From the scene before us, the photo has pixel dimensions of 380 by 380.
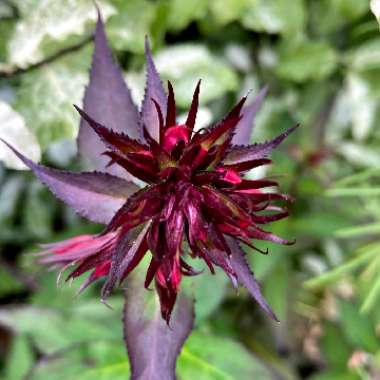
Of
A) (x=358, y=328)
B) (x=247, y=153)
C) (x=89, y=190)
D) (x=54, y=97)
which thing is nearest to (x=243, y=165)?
(x=247, y=153)

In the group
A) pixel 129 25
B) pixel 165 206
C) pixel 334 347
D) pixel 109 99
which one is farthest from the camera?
pixel 334 347

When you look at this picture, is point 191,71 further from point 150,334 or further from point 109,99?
point 150,334

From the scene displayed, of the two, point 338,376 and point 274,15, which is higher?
point 274,15

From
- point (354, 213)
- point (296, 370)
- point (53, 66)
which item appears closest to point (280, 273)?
point (354, 213)

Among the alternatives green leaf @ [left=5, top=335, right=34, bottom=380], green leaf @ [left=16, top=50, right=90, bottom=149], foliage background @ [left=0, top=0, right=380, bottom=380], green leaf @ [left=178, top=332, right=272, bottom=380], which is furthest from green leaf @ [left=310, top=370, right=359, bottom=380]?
green leaf @ [left=16, top=50, right=90, bottom=149]

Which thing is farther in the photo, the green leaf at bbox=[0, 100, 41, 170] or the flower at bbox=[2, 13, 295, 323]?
the green leaf at bbox=[0, 100, 41, 170]

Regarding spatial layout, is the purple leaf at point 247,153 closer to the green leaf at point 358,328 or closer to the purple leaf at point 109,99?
the purple leaf at point 109,99

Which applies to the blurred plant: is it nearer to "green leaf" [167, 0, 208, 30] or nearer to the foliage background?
the foliage background
